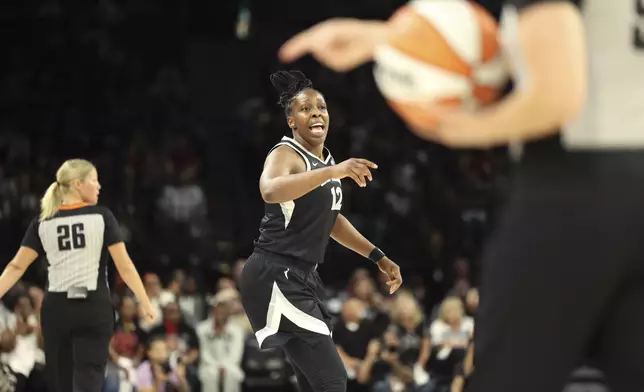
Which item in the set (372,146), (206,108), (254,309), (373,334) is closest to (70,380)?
(254,309)

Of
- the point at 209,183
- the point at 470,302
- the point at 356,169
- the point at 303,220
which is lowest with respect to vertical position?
the point at 470,302

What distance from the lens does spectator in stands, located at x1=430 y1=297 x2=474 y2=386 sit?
984cm

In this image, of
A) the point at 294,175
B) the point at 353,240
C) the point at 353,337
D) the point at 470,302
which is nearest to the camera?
the point at 294,175

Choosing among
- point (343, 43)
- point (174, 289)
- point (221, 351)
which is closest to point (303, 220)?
point (343, 43)

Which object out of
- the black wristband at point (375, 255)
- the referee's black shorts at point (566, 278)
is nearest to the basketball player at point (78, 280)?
the black wristband at point (375, 255)

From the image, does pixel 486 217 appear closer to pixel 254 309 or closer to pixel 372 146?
pixel 372 146

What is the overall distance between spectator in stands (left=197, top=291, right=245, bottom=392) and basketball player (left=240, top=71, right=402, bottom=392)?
518 centimetres

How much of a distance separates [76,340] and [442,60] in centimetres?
437

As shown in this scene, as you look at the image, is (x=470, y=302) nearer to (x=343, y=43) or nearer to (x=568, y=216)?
(x=343, y=43)

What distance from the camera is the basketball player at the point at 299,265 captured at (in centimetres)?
532

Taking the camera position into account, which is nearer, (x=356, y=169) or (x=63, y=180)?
(x=356, y=169)

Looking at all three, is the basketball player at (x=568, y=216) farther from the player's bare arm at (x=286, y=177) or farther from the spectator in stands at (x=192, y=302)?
the spectator in stands at (x=192, y=302)

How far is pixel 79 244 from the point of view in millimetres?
6652

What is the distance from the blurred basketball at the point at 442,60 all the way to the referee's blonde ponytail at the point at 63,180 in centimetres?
404
